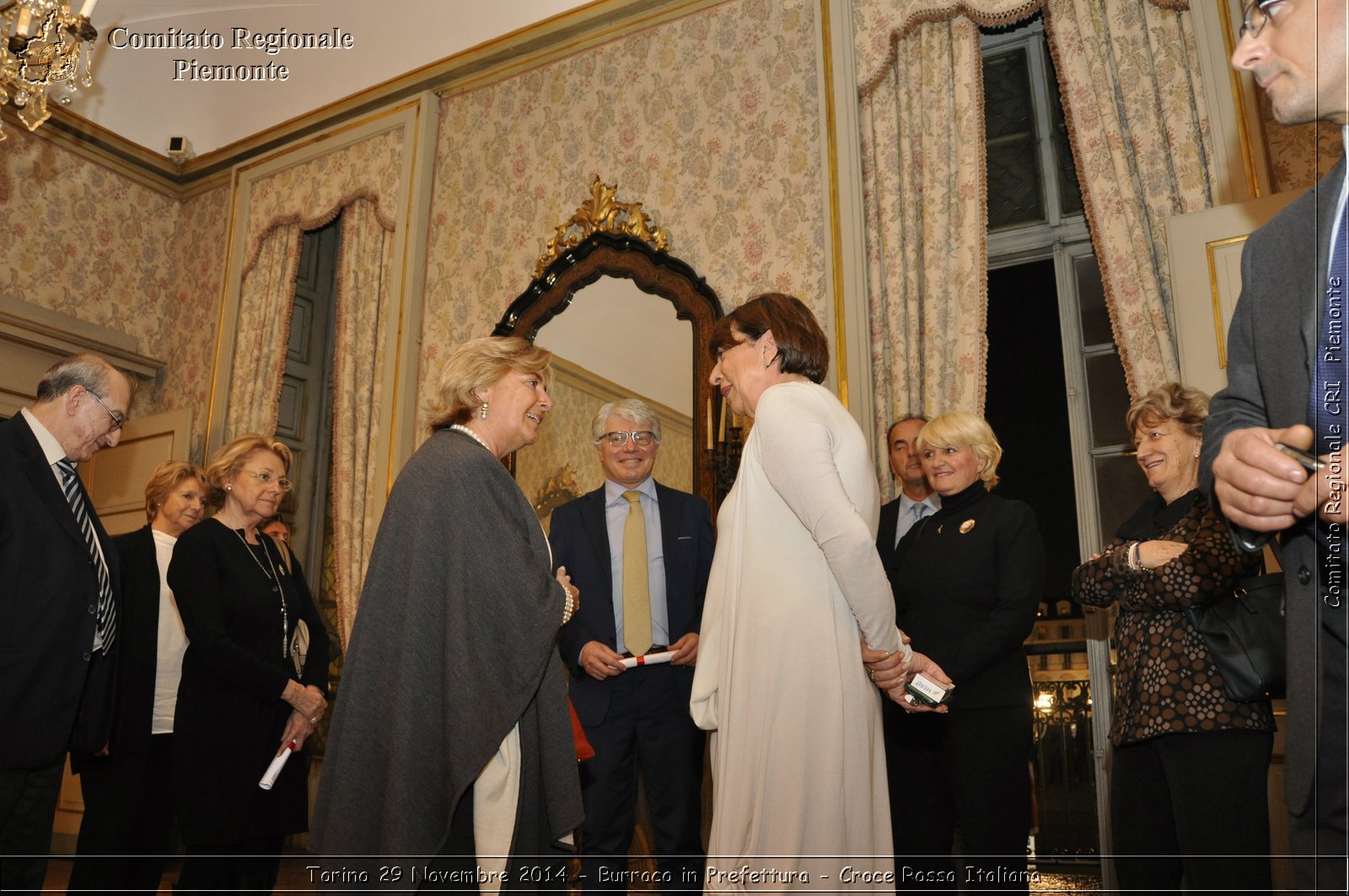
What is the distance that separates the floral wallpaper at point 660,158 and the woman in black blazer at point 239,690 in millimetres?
2157

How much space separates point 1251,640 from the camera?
87.2 inches

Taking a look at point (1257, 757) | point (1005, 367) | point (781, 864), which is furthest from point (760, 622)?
point (1005, 367)

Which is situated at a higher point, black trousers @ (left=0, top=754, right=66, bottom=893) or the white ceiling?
the white ceiling

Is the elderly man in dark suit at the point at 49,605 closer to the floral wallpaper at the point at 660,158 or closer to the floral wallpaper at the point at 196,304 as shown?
the floral wallpaper at the point at 660,158

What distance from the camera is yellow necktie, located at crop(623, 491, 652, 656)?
330 centimetres

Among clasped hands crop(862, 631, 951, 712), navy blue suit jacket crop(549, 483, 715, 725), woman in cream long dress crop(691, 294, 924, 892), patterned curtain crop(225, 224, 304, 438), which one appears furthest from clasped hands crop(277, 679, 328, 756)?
patterned curtain crop(225, 224, 304, 438)

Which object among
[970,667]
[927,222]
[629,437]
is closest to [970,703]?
[970,667]

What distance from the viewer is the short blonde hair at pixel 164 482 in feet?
12.5

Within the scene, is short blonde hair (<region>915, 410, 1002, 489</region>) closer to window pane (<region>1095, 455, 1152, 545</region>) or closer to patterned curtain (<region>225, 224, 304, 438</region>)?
window pane (<region>1095, 455, 1152, 545</region>)

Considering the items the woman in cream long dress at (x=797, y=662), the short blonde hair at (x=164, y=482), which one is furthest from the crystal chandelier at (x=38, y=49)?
the woman in cream long dress at (x=797, y=662)

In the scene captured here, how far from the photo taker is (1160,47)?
3.75 meters

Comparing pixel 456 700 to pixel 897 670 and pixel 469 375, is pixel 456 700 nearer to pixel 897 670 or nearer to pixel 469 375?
pixel 469 375

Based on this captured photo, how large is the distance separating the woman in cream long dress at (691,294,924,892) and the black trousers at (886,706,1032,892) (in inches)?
29.8

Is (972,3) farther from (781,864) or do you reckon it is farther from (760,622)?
(781,864)
